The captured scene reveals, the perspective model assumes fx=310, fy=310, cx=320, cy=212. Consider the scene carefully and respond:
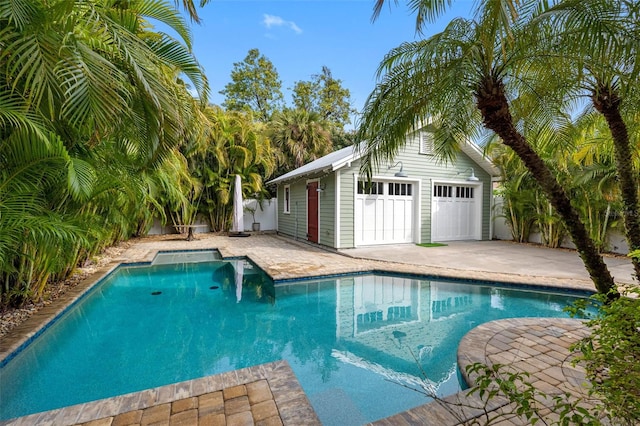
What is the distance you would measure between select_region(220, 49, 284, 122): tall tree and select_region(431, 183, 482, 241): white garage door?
1664 cm

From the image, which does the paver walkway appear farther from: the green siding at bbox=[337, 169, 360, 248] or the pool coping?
the green siding at bbox=[337, 169, 360, 248]

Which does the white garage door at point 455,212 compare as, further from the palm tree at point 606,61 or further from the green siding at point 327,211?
the palm tree at point 606,61

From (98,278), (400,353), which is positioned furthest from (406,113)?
(98,278)

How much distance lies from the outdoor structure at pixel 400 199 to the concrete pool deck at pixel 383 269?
744 millimetres

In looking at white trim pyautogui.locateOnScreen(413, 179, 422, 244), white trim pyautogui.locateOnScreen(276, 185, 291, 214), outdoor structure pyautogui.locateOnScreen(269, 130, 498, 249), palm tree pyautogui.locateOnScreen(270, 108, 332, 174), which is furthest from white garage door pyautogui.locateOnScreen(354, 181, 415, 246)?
palm tree pyautogui.locateOnScreen(270, 108, 332, 174)

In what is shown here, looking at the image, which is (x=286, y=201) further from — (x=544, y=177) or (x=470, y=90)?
(x=544, y=177)

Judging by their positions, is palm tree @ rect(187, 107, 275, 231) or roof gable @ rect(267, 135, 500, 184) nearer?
roof gable @ rect(267, 135, 500, 184)

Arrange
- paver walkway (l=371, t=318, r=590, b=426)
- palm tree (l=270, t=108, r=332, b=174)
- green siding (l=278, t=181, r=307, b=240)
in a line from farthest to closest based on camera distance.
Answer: palm tree (l=270, t=108, r=332, b=174) < green siding (l=278, t=181, r=307, b=240) < paver walkway (l=371, t=318, r=590, b=426)

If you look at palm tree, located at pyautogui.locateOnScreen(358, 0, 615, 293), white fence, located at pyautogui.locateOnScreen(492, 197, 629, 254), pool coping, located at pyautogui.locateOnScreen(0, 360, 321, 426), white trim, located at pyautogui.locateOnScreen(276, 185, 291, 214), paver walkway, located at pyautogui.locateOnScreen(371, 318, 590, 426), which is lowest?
pool coping, located at pyautogui.locateOnScreen(0, 360, 321, 426)

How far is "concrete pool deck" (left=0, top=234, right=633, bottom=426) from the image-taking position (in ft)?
7.28

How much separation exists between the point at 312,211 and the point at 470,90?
834 centimetres

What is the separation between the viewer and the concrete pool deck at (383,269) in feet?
7.28

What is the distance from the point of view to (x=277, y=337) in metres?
4.14

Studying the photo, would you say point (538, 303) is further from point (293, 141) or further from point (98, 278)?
point (293, 141)
